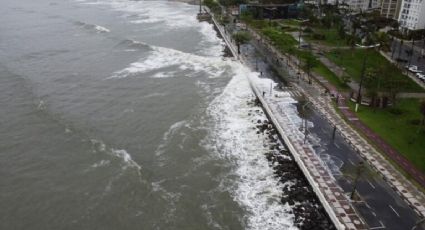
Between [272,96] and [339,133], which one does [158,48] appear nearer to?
[272,96]

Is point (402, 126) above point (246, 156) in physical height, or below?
above

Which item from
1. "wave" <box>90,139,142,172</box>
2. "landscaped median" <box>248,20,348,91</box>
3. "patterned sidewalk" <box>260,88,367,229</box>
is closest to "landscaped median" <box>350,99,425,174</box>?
"landscaped median" <box>248,20,348,91</box>

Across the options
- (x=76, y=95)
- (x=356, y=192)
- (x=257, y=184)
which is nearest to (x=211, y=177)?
(x=257, y=184)

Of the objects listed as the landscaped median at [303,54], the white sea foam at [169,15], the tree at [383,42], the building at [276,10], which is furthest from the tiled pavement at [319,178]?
the building at [276,10]

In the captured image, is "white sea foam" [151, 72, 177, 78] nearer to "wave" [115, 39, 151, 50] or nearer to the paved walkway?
"wave" [115, 39, 151, 50]

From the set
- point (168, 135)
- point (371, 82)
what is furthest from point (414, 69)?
point (168, 135)

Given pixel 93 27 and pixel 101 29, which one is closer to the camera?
pixel 101 29

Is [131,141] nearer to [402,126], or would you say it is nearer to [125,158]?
[125,158]
